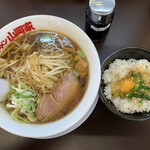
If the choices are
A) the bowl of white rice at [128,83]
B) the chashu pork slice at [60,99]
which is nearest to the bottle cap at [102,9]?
the bowl of white rice at [128,83]

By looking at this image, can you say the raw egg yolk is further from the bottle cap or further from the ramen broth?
the bottle cap

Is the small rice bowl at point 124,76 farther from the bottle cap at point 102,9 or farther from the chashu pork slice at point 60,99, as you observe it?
the bottle cap at point 102,9

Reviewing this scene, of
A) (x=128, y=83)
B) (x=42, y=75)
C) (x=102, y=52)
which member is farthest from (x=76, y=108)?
(x=102, y=52)

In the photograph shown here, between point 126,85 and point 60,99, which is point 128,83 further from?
point 60,99

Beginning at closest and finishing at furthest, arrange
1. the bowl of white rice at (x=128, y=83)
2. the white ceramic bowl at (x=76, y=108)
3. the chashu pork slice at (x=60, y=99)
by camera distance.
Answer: the white ceramic bowl at (x=76, y=108)
the chashu pork slice at (x=60, y=99)
the bowl of white rice at (x=128, y=83)

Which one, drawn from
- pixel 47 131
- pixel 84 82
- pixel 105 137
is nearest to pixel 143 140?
pixel 105 137

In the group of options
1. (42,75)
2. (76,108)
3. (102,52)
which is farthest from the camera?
(102,52)
